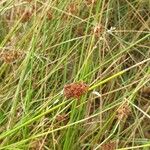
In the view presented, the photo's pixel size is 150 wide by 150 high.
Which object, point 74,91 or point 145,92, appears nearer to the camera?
point 74,91

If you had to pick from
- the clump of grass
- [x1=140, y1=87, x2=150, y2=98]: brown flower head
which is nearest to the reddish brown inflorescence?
the clump of grass

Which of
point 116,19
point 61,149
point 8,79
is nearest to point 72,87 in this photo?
point 61,149

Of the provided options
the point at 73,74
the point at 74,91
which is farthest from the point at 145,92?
the point at 74,91

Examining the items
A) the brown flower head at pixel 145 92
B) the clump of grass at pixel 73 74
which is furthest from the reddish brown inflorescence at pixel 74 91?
the brown flower head at pixel 145 92

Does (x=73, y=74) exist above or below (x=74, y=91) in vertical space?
below

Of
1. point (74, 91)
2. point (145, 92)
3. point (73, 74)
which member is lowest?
point (145, 92)

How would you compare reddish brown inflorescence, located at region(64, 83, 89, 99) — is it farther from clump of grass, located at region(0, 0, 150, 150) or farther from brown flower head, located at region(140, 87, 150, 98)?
brown flower head, located at region(140, 87, 150, 98)

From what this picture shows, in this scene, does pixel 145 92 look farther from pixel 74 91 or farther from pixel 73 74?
pixel 74 91

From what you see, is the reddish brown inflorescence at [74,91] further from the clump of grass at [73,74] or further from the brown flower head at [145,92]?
the brown flower head at [145,92]

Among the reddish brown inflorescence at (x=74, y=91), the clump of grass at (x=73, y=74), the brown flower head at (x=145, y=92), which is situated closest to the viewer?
the reddish brown inflorescence at (x=74, y=91)
